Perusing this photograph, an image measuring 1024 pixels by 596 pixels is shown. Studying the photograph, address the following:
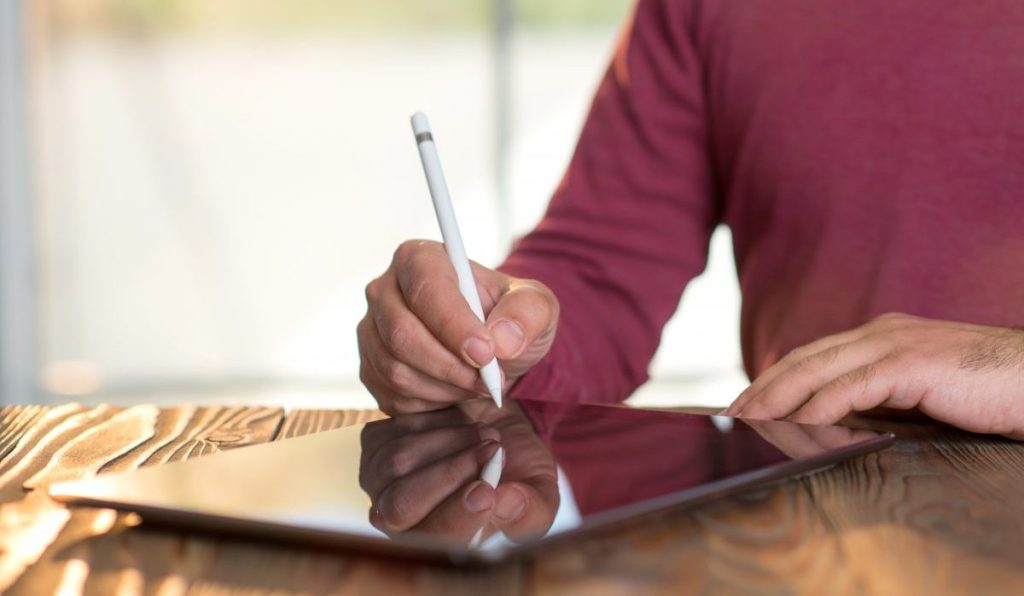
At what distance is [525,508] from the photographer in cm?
43

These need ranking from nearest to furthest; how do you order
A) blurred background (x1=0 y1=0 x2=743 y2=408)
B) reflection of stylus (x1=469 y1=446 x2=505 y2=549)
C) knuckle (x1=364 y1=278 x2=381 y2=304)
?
reflection of stylus (x1=469 y1=446 x2=505 y2=549)
knuckle (x1=364 y1=278 x2=381 y2=304)
blurred background (x1=0 y1=0 x2=743 y2=408)

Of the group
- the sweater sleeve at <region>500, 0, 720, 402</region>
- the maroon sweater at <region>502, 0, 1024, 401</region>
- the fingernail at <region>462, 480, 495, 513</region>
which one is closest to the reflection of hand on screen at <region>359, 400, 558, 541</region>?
the fingernail at <region>462, 480, 495, 513</region>

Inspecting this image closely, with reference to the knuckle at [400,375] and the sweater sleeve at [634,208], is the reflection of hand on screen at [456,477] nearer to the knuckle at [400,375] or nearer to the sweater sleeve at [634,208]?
the knuckle at [400,375]

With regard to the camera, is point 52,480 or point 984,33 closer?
point 52,480

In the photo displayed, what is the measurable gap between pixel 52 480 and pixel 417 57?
2.79m

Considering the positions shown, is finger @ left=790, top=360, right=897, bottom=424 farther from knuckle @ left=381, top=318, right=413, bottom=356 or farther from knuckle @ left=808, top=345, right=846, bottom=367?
knuckle @ left=381, top=318, right=413, bottom=356

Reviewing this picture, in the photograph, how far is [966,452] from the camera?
2.15 feet

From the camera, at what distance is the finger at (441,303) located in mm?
715

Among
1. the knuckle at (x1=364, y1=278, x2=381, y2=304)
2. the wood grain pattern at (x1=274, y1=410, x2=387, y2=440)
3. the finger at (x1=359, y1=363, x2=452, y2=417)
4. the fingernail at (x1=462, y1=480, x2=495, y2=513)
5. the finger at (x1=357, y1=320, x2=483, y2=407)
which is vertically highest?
the fingernail at (x1=462, y1=480, x2=495, y2=513)

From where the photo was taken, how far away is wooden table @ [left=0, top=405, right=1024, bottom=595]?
382 mm

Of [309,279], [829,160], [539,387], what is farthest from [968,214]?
[309,279]

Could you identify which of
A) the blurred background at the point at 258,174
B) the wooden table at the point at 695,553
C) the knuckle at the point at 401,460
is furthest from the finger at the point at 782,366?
the blurred background at the point at 258,174

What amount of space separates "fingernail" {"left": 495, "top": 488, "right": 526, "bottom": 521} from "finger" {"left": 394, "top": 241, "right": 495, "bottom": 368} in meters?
0.26

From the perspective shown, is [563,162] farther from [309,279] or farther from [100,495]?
[100,495]
